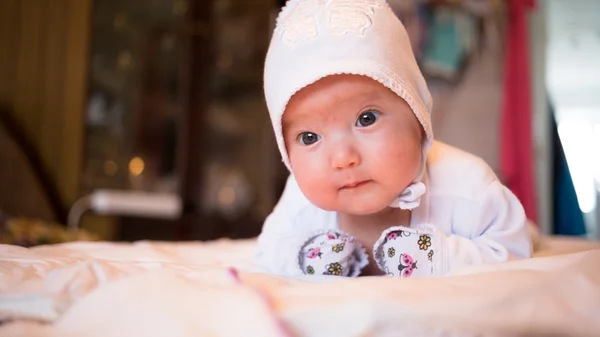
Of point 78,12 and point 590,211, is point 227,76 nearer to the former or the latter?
point 78,12

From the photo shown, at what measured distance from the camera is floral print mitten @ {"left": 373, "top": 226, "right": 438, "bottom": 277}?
0.73 m

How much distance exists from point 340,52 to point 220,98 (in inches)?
82.8

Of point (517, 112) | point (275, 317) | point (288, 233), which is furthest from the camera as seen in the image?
point (517, 112)

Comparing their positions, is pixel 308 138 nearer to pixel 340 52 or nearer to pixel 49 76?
pixel 340 52

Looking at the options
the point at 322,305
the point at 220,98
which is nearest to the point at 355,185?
the point at 322,305

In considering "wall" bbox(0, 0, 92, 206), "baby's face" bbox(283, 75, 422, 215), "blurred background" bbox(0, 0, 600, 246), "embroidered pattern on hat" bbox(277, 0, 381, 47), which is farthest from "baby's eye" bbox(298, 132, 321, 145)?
"wall" bbox(0, 0, 92, 206)

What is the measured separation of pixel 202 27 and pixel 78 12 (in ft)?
2.05

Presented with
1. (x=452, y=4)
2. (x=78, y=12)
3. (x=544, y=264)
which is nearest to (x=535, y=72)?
(x=452, y=4)

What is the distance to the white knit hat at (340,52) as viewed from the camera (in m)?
0.72

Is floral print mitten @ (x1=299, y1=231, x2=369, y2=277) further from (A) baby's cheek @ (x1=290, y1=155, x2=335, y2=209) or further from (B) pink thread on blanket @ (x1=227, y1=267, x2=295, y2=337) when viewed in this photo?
(B) pink thread on blanket @ (x1=227, y1=267, x2=295, y2=337)

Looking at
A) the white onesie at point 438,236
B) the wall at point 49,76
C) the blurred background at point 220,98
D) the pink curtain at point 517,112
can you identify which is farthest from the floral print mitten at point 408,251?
the wall at point 49,76

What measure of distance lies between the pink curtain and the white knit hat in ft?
6.50

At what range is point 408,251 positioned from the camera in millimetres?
738

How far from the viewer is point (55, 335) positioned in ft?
1.53
